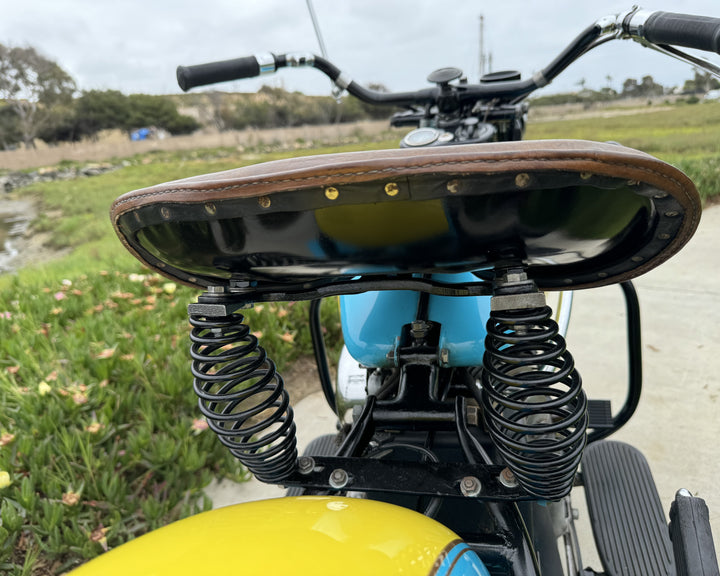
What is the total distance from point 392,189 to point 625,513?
1.27 m

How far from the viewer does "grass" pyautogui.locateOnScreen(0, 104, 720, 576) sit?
1664 millimetres

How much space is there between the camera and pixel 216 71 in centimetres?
149

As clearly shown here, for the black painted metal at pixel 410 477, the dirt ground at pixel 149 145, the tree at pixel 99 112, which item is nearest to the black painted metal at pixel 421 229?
the black painted metal at pixel 410 477

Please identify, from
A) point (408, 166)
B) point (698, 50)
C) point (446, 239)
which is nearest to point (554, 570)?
point (446, 239)

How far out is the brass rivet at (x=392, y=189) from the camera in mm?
576

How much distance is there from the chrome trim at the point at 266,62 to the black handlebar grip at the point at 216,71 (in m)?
0.01

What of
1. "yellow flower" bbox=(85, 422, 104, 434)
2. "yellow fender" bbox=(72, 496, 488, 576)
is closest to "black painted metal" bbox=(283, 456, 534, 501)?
"yellow fender" bbox=(72, 496, 488, 576)

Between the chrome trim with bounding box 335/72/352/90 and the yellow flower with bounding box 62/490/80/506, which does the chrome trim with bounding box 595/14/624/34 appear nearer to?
the chrome trim with bounding box 335/72/352/90

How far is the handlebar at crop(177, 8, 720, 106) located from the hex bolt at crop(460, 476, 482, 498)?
32.7 inches

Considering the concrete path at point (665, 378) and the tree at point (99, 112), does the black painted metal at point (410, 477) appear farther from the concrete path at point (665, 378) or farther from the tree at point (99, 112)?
the tree at point (99, 112)

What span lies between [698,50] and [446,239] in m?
0.64

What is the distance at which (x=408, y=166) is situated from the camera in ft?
1.80

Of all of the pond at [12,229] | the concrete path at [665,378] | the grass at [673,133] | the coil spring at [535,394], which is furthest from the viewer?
the pond at [12,229]

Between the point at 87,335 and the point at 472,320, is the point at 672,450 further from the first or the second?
the point at 87,335
